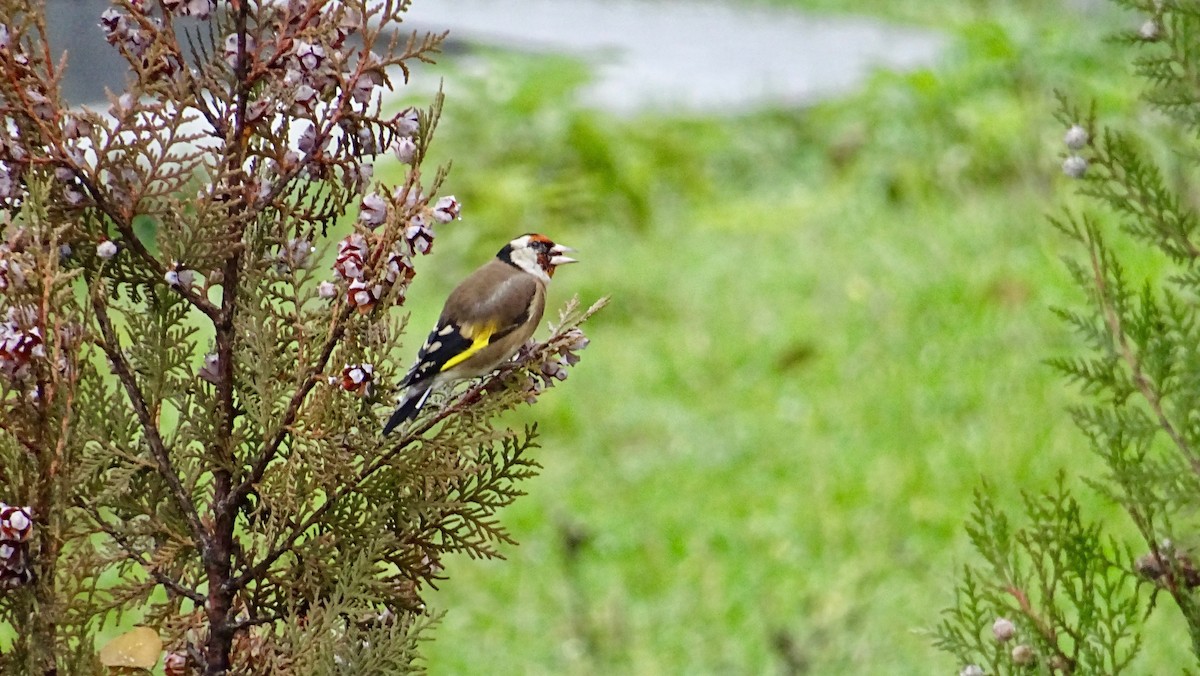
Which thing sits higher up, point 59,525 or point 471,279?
point 471,279

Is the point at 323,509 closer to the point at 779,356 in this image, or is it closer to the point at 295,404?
the point at 295,404

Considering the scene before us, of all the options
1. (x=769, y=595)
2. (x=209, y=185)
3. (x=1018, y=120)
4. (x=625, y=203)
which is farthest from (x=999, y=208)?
(x=209, y=185)

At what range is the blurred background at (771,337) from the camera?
4484mm

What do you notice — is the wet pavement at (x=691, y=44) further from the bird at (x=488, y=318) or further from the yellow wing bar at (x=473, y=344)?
the yellow wing bar at (x=473, y=344)

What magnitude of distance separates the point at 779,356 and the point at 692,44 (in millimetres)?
7773

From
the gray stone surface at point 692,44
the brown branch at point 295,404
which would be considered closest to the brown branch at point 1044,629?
the brown branch at point 295,404

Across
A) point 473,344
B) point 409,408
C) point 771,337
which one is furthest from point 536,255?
point 771,337

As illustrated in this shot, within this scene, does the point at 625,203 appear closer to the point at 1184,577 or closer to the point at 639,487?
the point at 639,487

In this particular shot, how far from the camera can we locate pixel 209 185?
1.93 metres

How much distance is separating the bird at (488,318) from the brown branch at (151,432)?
1.53 feet

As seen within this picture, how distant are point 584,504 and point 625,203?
3.62 m

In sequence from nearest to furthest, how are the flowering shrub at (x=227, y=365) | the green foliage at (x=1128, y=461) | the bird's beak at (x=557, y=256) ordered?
the flowering shrub at (x=227, y=365)
the green foliage at (x=1128, y=461)
the bird's beak at (x=557, y=256)

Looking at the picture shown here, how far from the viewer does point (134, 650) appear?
5.95ft

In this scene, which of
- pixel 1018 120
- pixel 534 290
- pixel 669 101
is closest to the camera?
pixel 534 290
